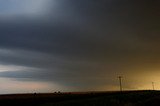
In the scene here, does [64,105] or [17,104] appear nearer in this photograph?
[64,105]

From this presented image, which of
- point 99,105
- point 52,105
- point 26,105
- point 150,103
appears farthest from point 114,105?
point 26,105

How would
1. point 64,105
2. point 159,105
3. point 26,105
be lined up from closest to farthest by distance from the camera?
1. point 159,105
2. point 64,105
3. point 26,105

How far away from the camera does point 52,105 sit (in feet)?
232

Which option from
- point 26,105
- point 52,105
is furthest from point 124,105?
point 26,105

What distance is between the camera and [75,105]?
73562 millimetres

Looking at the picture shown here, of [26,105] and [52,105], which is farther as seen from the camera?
[26,105]

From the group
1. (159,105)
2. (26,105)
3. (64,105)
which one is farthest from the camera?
(26,105)

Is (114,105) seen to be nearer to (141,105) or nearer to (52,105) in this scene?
(141,105)

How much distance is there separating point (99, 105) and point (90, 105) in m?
2.17

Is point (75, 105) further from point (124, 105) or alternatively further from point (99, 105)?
point (124, 105)

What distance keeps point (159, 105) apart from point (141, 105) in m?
3.45

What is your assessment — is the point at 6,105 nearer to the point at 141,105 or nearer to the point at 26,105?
the point at 26,105

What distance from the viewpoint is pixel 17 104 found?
256 ft

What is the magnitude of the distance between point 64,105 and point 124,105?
12.3 meters
